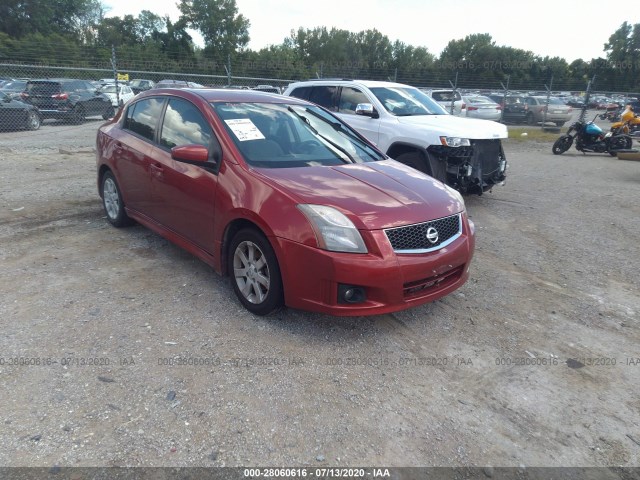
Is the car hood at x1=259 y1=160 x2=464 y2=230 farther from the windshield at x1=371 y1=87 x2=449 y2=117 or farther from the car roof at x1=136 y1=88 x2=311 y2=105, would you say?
the windshield at x1=371 y1=87 x2=449 y2=117

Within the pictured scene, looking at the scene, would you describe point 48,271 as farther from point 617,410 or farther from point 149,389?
point 617,410

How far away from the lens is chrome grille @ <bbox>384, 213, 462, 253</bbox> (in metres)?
3.19

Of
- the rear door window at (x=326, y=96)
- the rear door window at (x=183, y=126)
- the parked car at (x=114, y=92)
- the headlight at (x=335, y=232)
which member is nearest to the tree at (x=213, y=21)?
the parked car at (x=114, y=92)

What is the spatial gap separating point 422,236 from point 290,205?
0.97 metres

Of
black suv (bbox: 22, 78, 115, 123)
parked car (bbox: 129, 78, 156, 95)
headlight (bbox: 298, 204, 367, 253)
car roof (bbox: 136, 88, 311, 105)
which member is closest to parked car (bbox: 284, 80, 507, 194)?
car roof (bbox: 136, 88, 311, 105)

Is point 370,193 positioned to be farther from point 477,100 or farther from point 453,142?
point 477,100

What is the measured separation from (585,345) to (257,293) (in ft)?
8.07

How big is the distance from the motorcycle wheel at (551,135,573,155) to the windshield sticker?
Answer: 12.7 m

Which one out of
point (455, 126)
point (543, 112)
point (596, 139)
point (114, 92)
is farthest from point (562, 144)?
Result: point (114, 92)

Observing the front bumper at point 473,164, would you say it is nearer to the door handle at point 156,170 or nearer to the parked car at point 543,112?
the door handle at point 156,170

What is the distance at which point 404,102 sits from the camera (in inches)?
307

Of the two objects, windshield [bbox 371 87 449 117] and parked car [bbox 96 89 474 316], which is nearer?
parked car [bbox 96 89 474 316]

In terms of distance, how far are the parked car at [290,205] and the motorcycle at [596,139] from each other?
453 inches

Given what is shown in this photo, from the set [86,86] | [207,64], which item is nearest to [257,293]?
[86,86]
